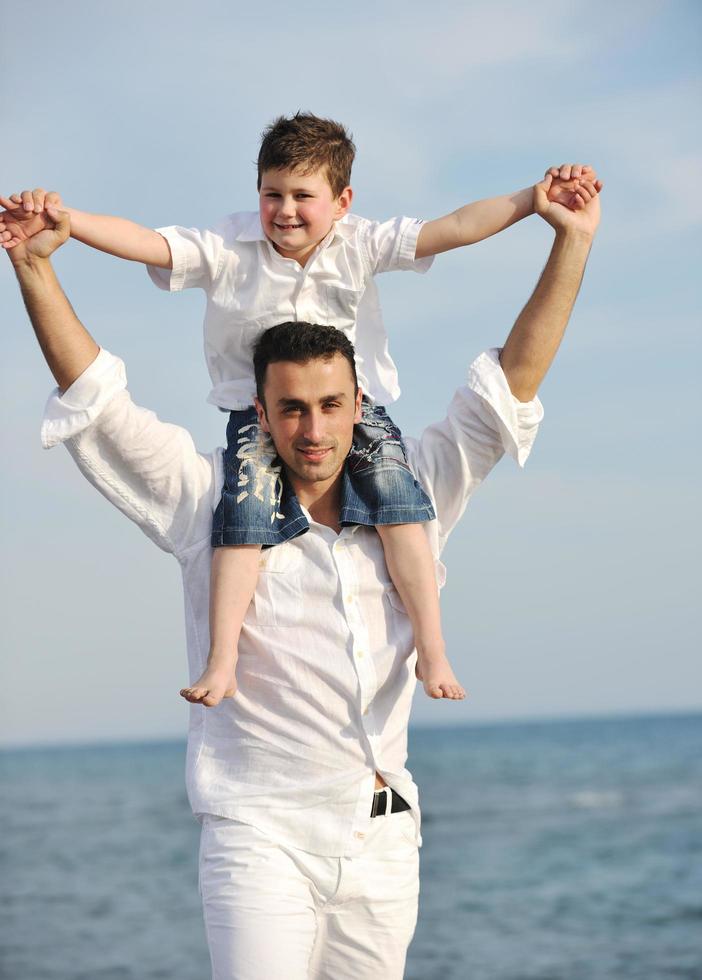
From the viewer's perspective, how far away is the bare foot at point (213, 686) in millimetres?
3789

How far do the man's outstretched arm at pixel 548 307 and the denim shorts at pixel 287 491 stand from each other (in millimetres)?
427

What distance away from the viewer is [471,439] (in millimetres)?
4234

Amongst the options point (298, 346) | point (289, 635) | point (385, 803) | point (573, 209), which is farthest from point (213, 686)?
point (573, 209)

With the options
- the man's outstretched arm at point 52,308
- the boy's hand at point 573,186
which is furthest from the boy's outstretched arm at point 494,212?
the man's outstretched arm at point 52,308

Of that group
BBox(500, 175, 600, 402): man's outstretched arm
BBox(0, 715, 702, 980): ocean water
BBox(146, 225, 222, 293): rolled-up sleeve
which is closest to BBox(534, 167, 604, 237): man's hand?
BBox(500, 175, 600, 402): man's outstretched arm

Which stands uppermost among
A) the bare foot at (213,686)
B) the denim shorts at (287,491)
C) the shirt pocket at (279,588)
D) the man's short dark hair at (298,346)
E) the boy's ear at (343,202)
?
the boy's ear at (343,202)

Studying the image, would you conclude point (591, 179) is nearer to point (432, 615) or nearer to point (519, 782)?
point (432, 615)

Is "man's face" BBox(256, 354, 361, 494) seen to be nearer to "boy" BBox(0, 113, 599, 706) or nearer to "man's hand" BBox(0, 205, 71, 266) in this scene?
"boy" BBox(0, 113, 599, 706)

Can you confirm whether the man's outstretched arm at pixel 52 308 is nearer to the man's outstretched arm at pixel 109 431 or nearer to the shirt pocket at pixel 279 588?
the man's outstretched arm at pixel 109 431

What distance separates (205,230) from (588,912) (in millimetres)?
17715

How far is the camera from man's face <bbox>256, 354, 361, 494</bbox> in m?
4.01

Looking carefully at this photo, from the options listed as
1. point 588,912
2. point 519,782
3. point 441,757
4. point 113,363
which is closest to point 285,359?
point 113,363

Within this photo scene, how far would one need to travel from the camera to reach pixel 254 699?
4.06m

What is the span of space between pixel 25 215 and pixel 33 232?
52mm
